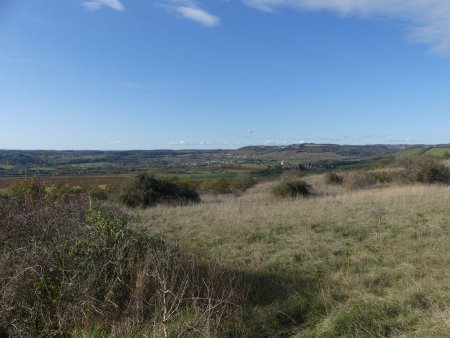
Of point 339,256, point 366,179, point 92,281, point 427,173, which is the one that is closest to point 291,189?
point 366,179

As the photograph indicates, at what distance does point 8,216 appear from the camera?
220 inches

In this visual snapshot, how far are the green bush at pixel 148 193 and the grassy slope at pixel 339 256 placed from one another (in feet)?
10.6

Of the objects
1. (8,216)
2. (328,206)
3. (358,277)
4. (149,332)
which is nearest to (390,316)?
(358,277)

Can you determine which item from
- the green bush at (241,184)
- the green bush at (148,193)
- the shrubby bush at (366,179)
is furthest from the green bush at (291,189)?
the green bush at (241,184)

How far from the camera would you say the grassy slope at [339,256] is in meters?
4.85

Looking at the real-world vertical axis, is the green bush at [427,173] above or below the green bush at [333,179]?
above

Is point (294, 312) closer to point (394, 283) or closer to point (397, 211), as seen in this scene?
point (394, 283)

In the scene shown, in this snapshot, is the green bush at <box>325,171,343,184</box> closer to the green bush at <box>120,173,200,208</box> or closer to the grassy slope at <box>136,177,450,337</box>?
the green bush at <box>120,173,200,208</box>

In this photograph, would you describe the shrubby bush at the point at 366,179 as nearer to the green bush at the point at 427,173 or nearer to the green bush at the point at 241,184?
the green bush at the point at 427,173

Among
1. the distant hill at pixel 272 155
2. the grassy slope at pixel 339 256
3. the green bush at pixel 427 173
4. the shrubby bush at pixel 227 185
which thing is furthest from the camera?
the distant hill at pixel 272 155

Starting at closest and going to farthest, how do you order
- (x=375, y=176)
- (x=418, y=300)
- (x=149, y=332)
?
(x=149, y=332)
(x=418, y=300)
(x=375, y=176)

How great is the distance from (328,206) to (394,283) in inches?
391

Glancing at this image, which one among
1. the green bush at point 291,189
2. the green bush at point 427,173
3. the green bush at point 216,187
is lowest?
the green bush at point 216,187

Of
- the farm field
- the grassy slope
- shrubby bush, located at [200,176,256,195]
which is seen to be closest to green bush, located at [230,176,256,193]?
shrubby bush, located at [200,176,256,195]
